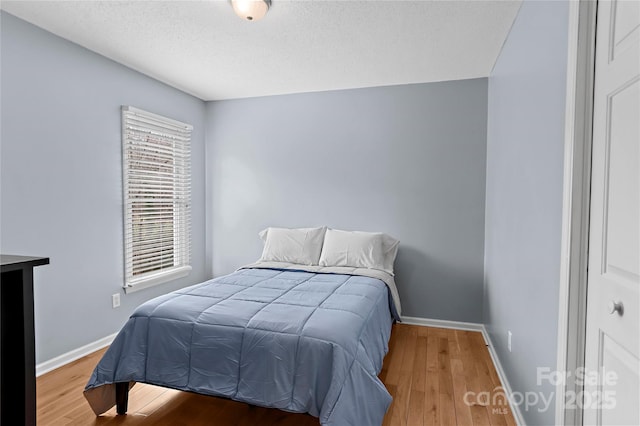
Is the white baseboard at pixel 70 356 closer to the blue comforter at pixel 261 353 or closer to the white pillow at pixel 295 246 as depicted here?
the blue comforter at pixel 261 353

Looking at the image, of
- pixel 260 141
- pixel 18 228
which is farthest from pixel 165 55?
pixel 18 228

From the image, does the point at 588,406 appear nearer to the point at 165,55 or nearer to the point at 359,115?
the point at 359,115

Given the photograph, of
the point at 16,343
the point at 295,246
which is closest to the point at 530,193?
the point at 295,246

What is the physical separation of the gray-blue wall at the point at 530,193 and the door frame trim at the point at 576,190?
0.40 ft

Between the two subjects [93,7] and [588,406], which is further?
[93,7]

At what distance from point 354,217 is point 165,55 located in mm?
2316

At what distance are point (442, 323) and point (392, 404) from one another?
1579 millimetres

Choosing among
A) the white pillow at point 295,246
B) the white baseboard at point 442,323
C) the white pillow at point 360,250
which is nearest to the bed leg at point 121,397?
the white pillow at point 295,246

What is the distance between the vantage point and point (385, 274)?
10.6 feet

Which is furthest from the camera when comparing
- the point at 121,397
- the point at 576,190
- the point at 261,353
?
the point at 121,397

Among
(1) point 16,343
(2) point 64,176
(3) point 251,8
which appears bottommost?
(1) point 16,343

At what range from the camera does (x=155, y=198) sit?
141 inches

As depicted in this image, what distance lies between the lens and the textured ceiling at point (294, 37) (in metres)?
2.26

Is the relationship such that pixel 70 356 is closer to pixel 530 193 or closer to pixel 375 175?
pixel 375 175
